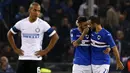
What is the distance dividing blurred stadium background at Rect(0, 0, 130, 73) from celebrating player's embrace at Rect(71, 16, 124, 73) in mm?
3610

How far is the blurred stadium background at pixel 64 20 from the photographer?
13492mm

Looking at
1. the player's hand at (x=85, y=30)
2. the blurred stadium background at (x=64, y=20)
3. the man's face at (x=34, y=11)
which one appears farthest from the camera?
the blurred stadium background at (x=64, y=20)

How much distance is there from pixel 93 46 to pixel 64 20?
489cm

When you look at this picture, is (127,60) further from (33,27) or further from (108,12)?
(33,27)

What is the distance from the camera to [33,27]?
8828 millimetres

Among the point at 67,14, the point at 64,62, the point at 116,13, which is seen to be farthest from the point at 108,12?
the point at 64,62

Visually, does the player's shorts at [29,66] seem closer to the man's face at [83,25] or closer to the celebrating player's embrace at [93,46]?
the celebrating player's embrace at [93,46]

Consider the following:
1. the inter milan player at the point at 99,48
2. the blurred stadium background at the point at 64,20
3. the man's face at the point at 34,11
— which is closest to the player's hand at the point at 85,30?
the inter milan player at the point at 99,48

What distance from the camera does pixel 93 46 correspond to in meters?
9.20

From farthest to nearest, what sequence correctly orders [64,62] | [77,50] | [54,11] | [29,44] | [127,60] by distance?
[54,11]
[64,62]
[127,60]
[77,50]
[29,44]

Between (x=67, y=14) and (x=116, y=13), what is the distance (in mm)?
1476

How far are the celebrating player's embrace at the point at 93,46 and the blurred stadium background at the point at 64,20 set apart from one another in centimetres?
361

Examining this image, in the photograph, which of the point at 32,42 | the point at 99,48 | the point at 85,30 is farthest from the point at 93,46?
the point at 32,42

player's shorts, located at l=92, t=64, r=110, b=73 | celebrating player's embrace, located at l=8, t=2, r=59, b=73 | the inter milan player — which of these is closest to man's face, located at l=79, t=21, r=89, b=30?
the inter milan player
